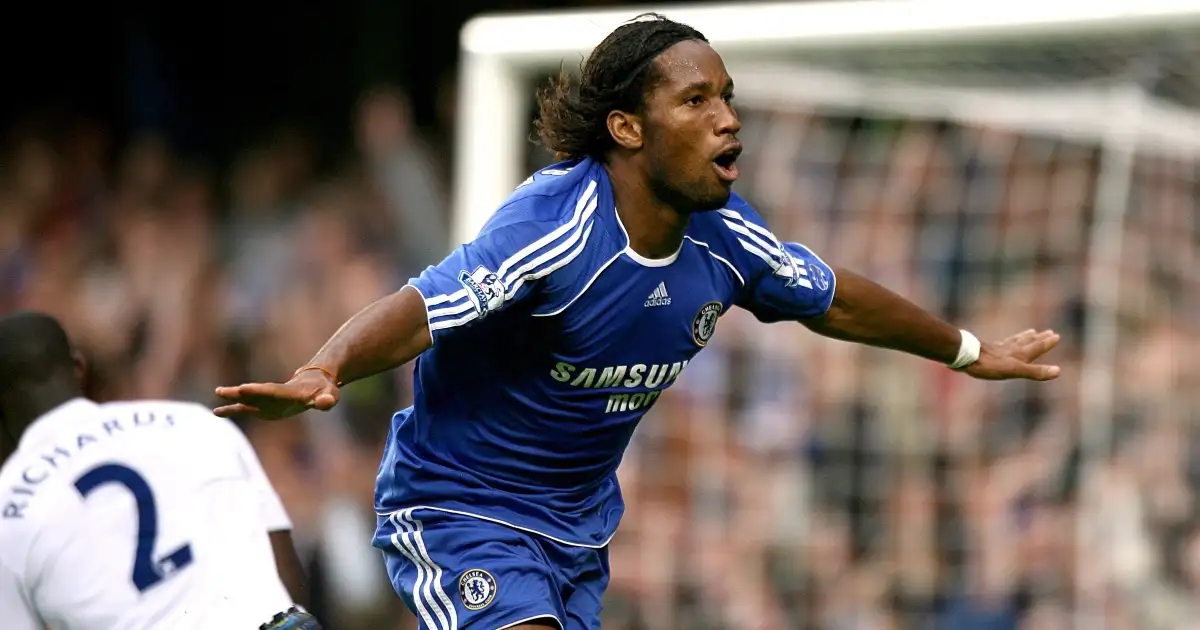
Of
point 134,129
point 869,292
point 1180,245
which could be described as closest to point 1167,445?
point 1180,245

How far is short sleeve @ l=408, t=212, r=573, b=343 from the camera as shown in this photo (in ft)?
12.6

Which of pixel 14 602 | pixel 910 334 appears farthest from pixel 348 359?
pixel 910 334

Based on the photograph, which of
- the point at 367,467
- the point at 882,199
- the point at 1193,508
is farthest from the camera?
the point at 367,467

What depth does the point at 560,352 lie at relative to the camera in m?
4.11

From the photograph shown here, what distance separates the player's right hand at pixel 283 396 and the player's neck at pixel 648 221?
90 centimetres

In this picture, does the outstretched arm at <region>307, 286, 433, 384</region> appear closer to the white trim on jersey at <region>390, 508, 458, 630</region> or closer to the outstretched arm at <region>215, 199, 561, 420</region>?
the outstretched arm at <region>215, 199, 561, 420</region>

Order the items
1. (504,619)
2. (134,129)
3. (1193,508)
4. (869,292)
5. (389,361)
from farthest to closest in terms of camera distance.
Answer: (134,129)
(1193,508)
(869,292)
(504,619)
(389,361)

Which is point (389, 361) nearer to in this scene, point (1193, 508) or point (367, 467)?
point (1193, 508)

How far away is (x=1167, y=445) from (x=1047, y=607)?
82 cm

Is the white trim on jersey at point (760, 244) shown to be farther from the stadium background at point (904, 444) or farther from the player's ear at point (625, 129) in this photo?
the stadium background at point (904, 444)

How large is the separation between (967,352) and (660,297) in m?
1.02

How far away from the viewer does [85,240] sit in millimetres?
11758

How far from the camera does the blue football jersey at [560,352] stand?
158 inches

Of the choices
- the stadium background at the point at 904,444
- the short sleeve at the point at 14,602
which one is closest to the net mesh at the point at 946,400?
the stadium background at the point at 904,444
